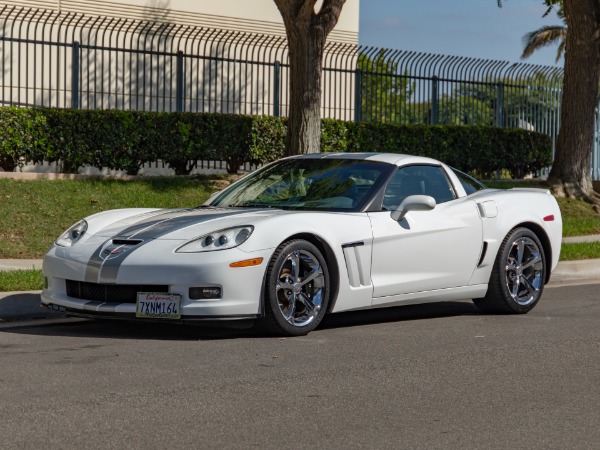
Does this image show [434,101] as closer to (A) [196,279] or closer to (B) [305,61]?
(B) [305,61]

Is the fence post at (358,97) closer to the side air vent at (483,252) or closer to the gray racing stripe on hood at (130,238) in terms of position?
the side air vent at (483,252)

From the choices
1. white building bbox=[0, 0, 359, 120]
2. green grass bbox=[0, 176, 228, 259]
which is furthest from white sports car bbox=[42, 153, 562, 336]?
white building bbox=[0, 0, 359, 120]

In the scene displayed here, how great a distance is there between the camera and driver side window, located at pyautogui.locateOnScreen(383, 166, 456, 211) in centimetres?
945

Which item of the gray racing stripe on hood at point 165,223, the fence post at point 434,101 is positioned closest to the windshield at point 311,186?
the gray racing stripe on hood at point 165,223

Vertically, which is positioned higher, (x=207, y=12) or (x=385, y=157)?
(x=207, y=12)

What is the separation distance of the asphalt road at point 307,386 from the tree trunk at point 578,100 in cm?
1358

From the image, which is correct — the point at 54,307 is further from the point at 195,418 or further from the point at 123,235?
the point at 195,418

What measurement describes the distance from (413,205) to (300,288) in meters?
1.29

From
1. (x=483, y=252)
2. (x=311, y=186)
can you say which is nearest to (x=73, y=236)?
(x=311, y=186)

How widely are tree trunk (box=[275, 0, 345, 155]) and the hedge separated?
6.11 feet

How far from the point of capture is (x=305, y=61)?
17.8m

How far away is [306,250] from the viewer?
8.52 metres

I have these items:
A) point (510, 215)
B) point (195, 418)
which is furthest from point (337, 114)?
point (195, 418)

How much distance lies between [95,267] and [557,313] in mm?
4242
